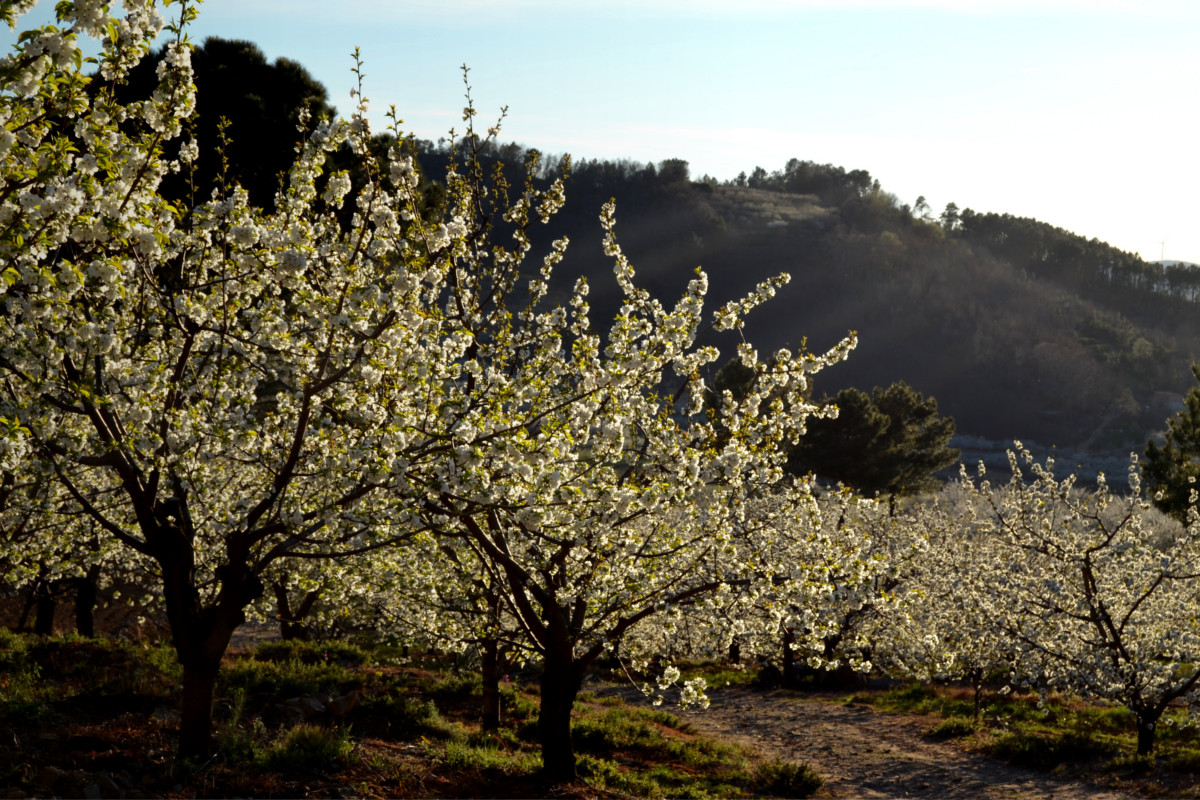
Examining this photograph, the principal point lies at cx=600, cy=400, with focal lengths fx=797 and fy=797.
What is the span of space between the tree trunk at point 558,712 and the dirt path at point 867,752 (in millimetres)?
4967

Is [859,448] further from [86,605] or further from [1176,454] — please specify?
[86,605]

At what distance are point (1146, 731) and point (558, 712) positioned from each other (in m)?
11.4

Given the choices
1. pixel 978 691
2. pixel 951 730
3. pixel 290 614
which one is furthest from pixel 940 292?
pixel 290 614

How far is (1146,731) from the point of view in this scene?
14.3 metres

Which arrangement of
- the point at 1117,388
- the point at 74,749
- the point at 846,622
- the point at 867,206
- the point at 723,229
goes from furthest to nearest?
the point at 867,206
the point at 723,229
the point at 1117,388
the point at 846,622
the point at 74,749

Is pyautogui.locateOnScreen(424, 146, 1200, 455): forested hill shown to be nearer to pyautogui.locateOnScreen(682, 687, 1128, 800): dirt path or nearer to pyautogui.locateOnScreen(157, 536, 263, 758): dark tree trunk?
pyautogui.locateOnScreen(682, 687, 1128, 800): dirt path

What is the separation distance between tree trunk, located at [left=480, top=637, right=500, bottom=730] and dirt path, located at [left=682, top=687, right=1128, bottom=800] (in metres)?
5.25

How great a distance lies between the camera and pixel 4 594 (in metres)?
22.6

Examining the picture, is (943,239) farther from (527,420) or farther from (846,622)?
(527,420)

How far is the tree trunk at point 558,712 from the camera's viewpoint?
389 inches

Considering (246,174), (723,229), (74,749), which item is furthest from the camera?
(723,229)

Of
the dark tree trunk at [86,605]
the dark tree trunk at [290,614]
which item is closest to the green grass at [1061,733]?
the dark tree trunk at [290,614]

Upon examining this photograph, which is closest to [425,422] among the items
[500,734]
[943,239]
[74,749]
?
[74,749]

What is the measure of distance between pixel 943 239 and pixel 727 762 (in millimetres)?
125062
